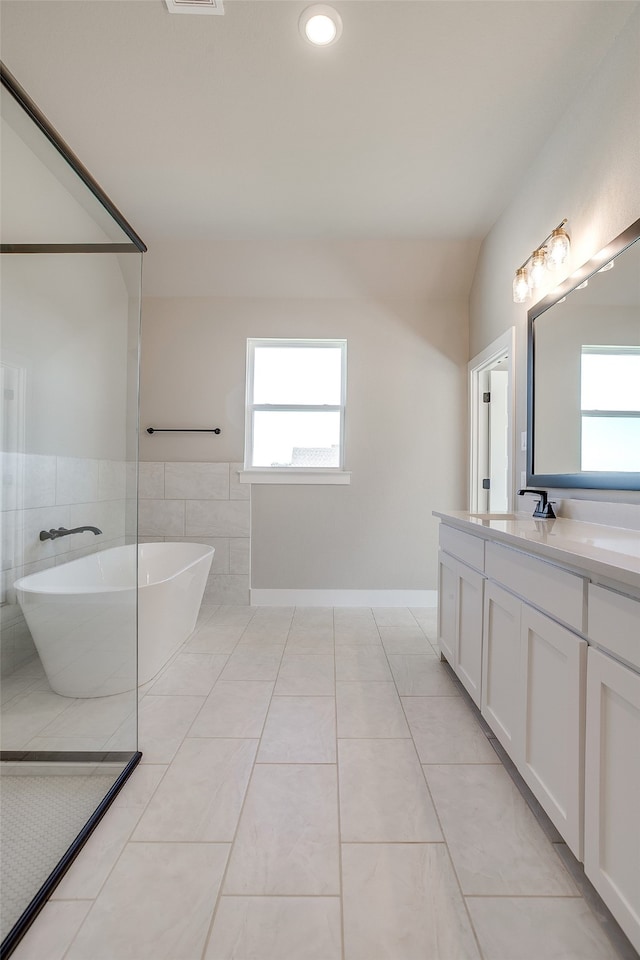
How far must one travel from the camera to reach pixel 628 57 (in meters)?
1.73

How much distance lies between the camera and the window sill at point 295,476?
3.72 metres

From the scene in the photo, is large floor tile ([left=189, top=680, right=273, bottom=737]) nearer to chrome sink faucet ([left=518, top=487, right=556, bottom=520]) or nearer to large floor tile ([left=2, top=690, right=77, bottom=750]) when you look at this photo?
large floor tile ([left=2, top=690, right=77, bottom=750])

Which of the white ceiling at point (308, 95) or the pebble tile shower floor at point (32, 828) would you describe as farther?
the white ceiling at point (308, 95)

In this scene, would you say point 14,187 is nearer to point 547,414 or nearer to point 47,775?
point 47,775

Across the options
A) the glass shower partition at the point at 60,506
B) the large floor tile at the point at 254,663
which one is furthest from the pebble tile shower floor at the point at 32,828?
the large floor tile at the point at 254,663

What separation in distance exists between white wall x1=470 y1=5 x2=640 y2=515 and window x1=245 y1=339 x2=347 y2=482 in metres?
1.42

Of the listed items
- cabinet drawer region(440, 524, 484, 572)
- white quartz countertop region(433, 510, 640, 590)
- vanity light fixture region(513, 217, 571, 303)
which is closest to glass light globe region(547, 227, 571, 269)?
vanity light fixture region(513, 217, 571, 303)

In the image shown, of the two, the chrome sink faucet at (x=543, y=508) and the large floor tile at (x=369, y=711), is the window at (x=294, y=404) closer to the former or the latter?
the chrome sink faucet at (x=543, y=508)

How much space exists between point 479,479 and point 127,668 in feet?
9.05

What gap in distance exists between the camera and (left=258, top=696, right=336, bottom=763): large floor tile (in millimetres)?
1707

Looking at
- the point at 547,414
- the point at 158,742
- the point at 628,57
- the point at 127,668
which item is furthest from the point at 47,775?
the point at 628,57

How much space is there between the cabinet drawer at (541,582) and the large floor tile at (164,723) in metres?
1.39

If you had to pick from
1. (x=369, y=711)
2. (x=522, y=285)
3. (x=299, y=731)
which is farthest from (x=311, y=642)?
(x=522, y=285)

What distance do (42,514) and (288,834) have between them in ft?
3.72
